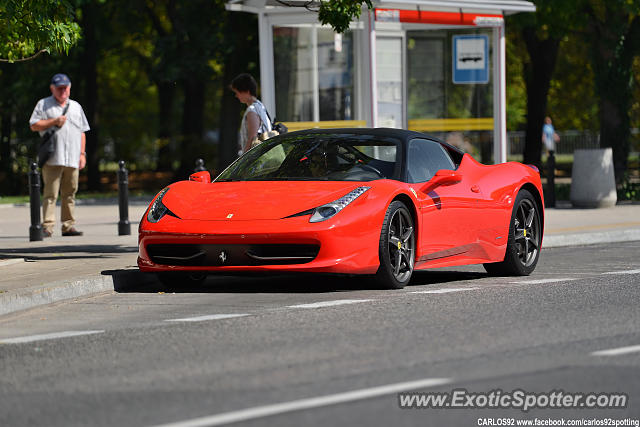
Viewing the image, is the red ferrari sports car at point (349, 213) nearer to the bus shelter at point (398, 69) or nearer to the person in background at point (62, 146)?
the person in background at point (62, 146)

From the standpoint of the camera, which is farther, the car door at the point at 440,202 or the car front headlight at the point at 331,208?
the car door at the point at 440,202

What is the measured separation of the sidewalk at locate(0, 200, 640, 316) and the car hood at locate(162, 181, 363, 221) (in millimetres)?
980

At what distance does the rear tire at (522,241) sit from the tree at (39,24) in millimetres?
4319

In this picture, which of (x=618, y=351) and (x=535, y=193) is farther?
(x=535, y=193)

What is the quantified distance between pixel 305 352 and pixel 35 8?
591cm

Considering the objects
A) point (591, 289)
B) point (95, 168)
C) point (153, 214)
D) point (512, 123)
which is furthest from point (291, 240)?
point (512, 123)

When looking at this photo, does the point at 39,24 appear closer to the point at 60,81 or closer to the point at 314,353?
the point at 60,81

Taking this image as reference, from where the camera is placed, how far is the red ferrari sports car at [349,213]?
1015 cm

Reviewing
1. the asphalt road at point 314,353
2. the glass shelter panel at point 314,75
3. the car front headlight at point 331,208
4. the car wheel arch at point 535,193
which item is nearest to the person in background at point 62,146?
the glass shelter panel at point 314,75

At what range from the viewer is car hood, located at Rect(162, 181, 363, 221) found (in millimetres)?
10281

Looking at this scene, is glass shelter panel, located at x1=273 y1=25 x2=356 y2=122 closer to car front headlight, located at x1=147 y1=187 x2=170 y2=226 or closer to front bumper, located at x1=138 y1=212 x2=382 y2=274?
car front headlight, located at x1=147 y1=187 x2=170 y2=226

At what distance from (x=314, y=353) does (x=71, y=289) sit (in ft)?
12.3

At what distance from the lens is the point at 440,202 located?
11.1 meters

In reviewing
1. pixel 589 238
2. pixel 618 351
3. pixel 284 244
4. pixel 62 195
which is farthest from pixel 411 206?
pixel 62 195
